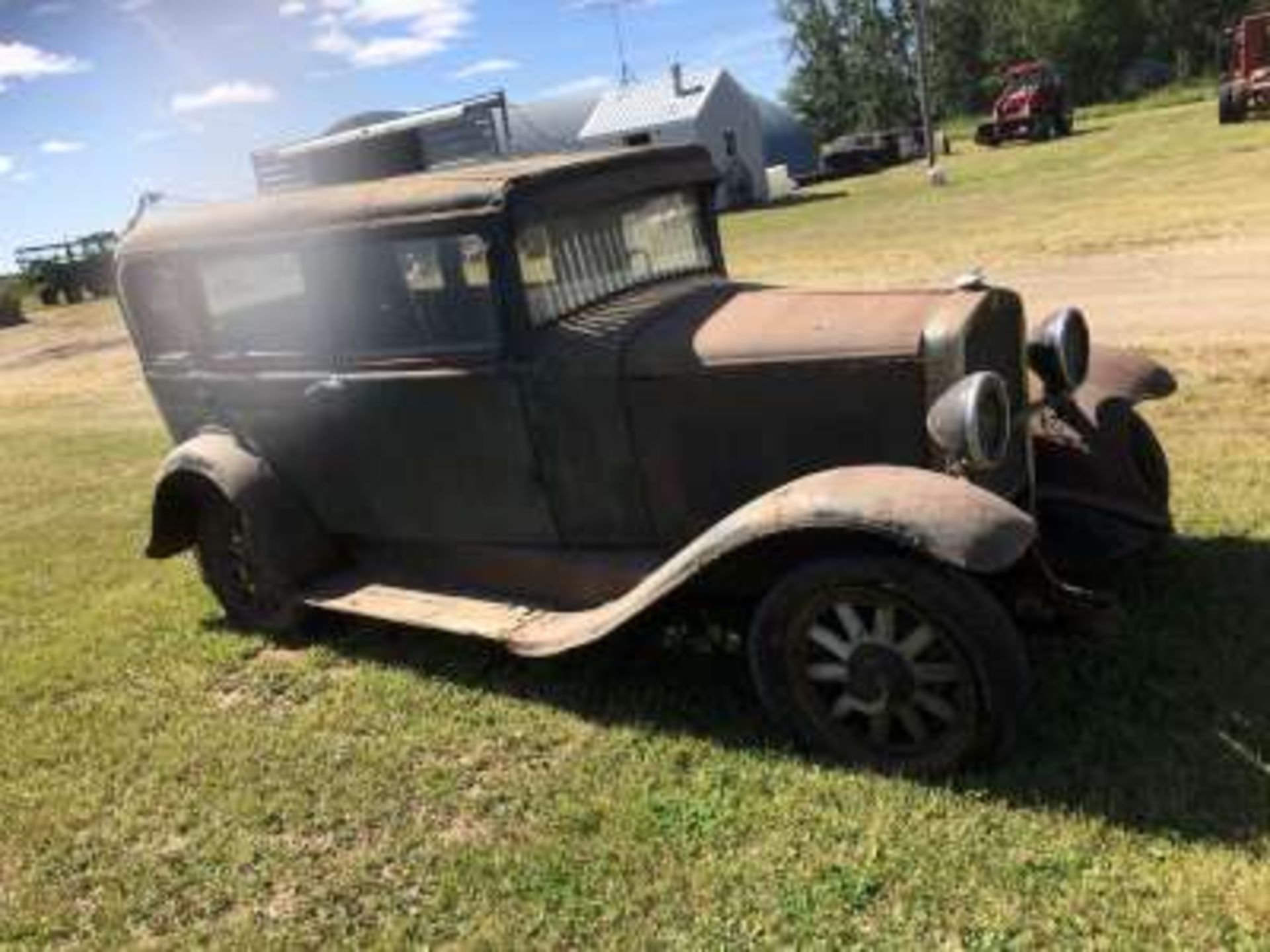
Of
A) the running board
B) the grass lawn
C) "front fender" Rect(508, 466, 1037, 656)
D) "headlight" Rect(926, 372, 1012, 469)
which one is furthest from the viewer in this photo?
the running board

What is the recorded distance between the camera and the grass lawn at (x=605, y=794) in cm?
384

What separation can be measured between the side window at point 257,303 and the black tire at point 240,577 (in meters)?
0.80

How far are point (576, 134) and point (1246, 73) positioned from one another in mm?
22378

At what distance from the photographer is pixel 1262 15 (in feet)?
119

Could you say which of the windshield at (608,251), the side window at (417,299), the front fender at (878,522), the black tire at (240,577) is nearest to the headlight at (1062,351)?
the front fender at (878,522)

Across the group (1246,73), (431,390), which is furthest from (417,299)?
(1246,73)

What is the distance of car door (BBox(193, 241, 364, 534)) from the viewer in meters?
5.95

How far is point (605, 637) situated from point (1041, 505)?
181cm

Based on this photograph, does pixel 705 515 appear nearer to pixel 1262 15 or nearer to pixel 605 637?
pixel 605 637

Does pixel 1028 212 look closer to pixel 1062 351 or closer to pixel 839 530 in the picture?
pixel 1062 351

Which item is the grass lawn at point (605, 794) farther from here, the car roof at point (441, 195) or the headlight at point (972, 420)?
the car roof at point (441, 195)

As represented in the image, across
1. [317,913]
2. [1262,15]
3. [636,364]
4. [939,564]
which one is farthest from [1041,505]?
[1262,15]

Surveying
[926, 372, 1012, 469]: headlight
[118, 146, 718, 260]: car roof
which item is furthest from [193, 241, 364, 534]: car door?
[926, 372, 1012, 469]: headlight

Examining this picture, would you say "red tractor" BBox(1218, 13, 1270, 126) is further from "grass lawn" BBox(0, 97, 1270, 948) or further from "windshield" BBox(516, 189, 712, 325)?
"windshield" BBox(516, 189, 712, 325)
